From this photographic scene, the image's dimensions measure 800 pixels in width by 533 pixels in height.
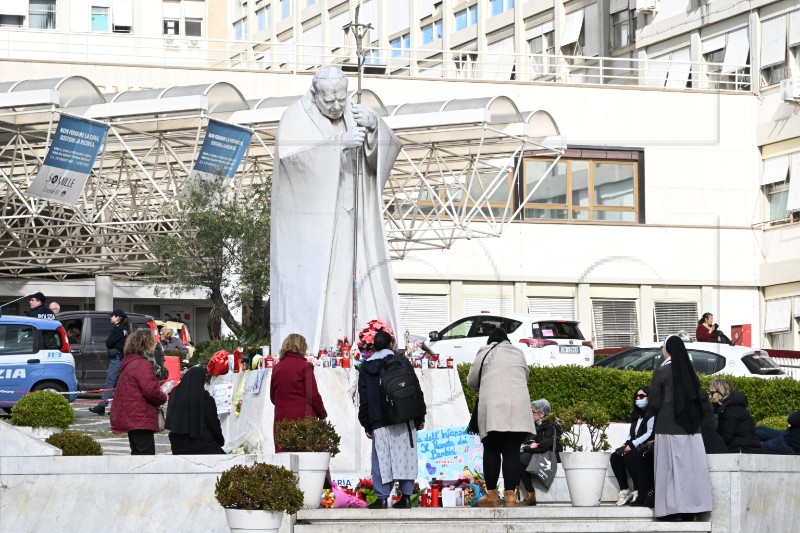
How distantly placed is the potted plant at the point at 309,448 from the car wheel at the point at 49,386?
1076 centimetres

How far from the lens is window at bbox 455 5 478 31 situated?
54.2 m

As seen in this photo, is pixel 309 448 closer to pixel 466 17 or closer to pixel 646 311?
pixel 646 311

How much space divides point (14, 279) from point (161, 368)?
23.0m

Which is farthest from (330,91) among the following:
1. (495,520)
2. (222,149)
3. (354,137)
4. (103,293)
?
(103,293)

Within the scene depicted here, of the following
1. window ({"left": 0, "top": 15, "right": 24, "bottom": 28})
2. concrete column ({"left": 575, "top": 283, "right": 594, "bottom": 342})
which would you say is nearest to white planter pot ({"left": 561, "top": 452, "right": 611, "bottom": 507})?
concrete column ({"left": 575, "top": 283, "right": 594, "bottom": 342})

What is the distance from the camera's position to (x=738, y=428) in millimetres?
14328

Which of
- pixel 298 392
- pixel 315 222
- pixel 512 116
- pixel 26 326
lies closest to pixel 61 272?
pixel 512 116

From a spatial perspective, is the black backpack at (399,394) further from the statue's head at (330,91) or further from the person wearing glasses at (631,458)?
the statue's head at (330,91)

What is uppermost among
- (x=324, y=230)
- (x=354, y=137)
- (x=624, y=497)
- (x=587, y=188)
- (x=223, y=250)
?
(x=587, y=188)

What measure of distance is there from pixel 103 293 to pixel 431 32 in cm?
1926

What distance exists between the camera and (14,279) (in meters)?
43.8

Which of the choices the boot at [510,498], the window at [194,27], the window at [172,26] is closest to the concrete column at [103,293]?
the window at [172,26]

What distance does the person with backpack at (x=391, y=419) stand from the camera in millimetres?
12688

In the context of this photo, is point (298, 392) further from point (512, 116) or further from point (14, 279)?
point (14, 279)
